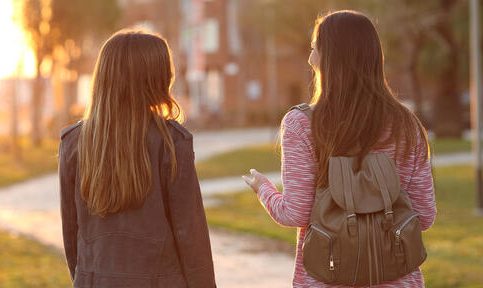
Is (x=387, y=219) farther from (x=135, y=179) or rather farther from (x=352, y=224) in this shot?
(x=135, y=179)

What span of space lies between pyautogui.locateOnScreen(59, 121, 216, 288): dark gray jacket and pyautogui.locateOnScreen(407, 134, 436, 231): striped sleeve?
2.45ft

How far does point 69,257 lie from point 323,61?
117 centimetres

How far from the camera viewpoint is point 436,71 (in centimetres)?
3600

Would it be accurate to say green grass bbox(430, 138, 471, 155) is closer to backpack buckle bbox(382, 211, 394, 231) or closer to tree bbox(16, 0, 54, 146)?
tree bbox(16, 0, 54, 146)

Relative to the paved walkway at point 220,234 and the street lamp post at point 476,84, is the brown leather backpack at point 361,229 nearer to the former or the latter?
the paved walkway at point 220,234

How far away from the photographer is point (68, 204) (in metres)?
4.10

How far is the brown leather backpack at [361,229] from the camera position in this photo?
378cm

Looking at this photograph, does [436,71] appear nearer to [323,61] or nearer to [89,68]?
[323,61]

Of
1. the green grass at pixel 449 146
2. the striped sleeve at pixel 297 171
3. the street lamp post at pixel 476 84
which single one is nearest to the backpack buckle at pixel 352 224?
the striped sleeve at pixel 297 171

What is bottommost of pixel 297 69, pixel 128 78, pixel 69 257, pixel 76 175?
pixel 297 69

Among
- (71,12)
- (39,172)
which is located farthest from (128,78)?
(71,12)

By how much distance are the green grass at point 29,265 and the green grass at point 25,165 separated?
12.2 metres

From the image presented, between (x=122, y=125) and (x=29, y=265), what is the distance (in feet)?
25.0

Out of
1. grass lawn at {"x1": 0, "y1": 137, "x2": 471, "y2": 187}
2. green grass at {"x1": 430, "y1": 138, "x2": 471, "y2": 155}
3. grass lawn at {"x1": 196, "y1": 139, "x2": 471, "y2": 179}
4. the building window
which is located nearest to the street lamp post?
grass lawn at {"x1": 196, "y1": 139, "x2": 471, "y2": 179}
